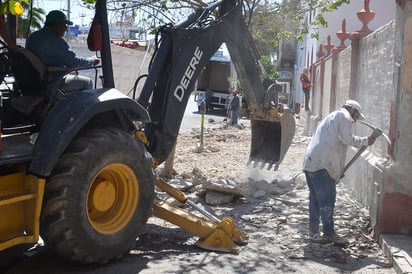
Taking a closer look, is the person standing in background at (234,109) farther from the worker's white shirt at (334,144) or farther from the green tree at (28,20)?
the green tree at (28,20)

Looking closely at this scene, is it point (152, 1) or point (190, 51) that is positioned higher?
point (152, 1)

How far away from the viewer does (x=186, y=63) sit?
6.55 metres

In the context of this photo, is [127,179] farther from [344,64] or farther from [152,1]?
[344,64]

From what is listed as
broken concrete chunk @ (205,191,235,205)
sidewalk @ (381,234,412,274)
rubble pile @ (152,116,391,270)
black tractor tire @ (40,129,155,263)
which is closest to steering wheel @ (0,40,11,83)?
black tractor tire @ (40,129,155,263)

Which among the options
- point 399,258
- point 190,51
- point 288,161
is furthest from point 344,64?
point 399,258

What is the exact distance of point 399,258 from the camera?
526 cm

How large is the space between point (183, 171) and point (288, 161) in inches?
103

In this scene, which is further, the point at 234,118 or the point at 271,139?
the point at 234,118

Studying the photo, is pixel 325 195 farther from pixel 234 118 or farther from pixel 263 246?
pixel 234 118

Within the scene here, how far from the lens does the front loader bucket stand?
27.5 ft

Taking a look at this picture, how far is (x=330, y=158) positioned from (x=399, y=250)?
1.22 meters

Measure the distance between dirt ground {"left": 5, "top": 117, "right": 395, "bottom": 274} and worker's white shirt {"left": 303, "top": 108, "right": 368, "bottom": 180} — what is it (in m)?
0.84

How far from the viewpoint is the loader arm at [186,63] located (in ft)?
21.0

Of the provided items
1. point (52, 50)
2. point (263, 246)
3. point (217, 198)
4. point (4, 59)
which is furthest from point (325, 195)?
point (4, 59)
